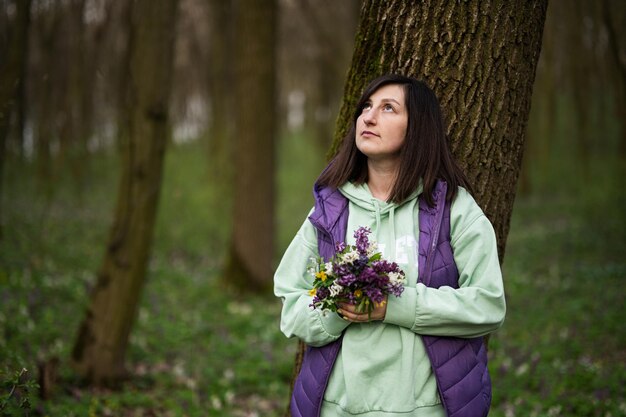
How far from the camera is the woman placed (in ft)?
7.00

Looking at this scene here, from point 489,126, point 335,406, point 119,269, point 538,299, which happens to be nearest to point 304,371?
point 335,406

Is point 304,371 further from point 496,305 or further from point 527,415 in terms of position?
point 527,415

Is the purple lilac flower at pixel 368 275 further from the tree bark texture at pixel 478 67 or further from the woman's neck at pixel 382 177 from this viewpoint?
the tree bark texture at pixel 478 67

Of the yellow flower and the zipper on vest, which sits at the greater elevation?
the zipper on vest

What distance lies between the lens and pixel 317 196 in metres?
2.45

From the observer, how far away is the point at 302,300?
89.4 inches

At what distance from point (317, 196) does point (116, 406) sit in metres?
2.77

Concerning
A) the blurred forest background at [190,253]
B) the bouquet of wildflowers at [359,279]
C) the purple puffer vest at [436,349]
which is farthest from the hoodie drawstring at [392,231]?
the blurred forest background at [190,253]

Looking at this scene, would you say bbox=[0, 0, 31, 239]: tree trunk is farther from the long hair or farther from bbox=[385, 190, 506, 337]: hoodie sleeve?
bbox=[385, 190, 506, 337]: hoodie sleeve

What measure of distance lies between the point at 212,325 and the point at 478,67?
17.3ft

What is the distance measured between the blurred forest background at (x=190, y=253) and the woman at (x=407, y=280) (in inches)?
52.1

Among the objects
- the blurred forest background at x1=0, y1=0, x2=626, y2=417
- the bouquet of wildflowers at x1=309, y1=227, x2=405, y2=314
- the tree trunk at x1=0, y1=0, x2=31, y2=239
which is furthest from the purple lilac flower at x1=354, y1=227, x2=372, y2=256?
the tree trunk at x1=0, y1=0, x2=31, y2=239

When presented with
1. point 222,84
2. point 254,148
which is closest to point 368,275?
point 254,148

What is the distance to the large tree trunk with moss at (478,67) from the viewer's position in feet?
8.50
